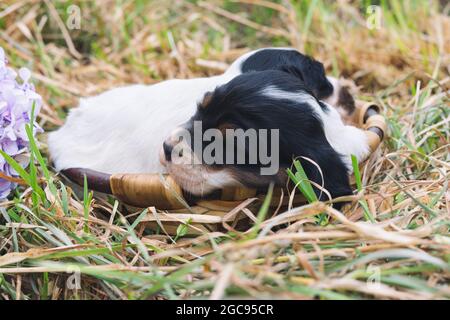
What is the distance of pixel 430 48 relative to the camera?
464cm

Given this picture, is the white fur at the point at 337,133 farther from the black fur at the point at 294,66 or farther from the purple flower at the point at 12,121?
the purple flower at the point at 12,121

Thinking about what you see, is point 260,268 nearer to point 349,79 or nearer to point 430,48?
point 349,79

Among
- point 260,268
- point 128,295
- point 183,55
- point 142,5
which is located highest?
point 142,5

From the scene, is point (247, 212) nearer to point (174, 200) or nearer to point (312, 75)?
point (174, 200)

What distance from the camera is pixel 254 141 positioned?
8.17 feet

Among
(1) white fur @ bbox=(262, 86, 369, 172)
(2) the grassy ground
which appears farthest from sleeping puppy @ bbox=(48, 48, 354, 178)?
(1) white fur @ bbox=(262, 86, 369, 172)

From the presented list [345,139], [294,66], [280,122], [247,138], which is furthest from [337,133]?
[294,66]

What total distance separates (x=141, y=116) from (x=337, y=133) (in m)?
1.00


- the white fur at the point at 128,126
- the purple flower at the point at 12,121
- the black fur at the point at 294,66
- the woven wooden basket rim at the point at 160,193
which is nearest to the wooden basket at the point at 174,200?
the woven wooden basket rim at the point at 160,193

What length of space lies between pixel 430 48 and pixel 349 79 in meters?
0.70

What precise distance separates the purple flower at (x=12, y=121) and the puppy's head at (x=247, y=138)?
0.72m

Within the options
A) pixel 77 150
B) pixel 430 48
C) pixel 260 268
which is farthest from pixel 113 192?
pixel 430 48

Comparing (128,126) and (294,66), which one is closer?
(128,126)

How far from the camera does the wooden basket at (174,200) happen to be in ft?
8.52
